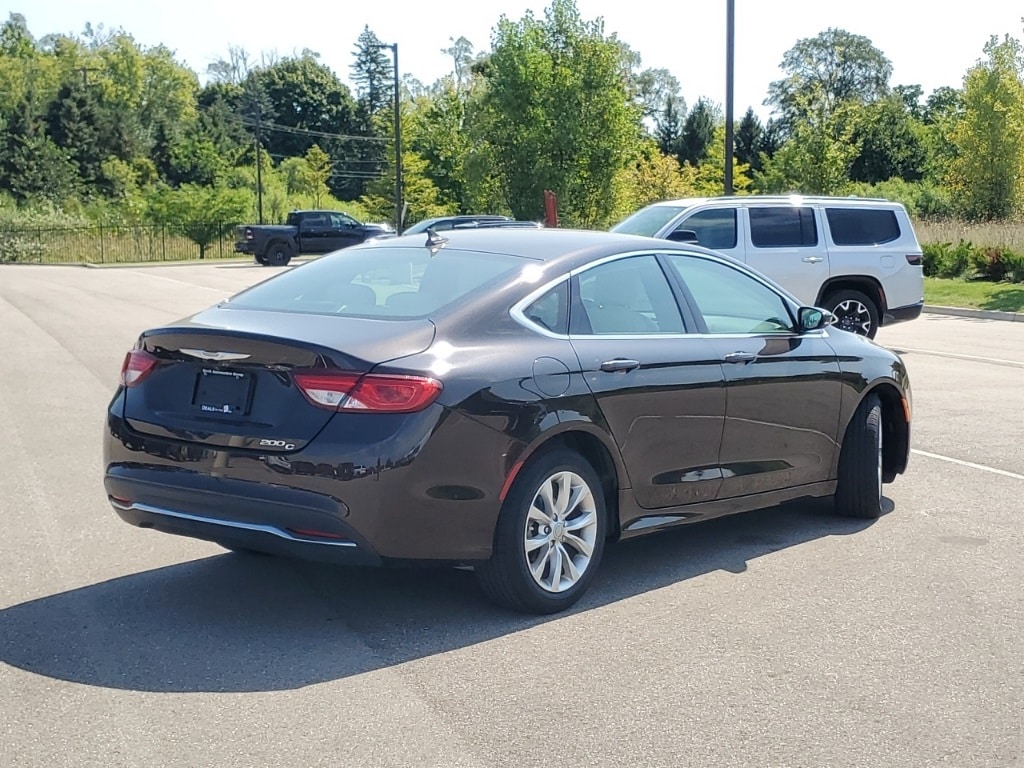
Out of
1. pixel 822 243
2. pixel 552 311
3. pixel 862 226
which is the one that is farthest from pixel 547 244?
pixel 862 226

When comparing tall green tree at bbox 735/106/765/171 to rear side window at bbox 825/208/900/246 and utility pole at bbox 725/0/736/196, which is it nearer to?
utility pole at bbox 725/0/736/196

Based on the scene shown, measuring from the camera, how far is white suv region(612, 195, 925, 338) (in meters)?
16.1

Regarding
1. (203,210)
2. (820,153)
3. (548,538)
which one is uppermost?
(820,153)

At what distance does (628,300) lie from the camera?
235 inches

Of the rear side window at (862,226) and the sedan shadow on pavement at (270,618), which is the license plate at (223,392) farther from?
the rear side window at (862,226)

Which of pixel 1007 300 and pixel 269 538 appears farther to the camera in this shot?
pixel 1007 300

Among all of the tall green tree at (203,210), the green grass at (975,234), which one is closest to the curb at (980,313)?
the green grass at (975,234)

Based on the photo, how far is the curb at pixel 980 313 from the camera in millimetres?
23094

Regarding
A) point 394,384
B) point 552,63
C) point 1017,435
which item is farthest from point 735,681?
point 552,63

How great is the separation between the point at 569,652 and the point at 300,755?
134 cm

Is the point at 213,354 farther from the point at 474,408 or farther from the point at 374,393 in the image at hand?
the point at 474,408

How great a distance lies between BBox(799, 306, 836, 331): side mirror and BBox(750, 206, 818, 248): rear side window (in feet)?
31.2

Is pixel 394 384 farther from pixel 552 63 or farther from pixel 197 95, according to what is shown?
pixel 197 95

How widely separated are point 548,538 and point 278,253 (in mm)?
40184
